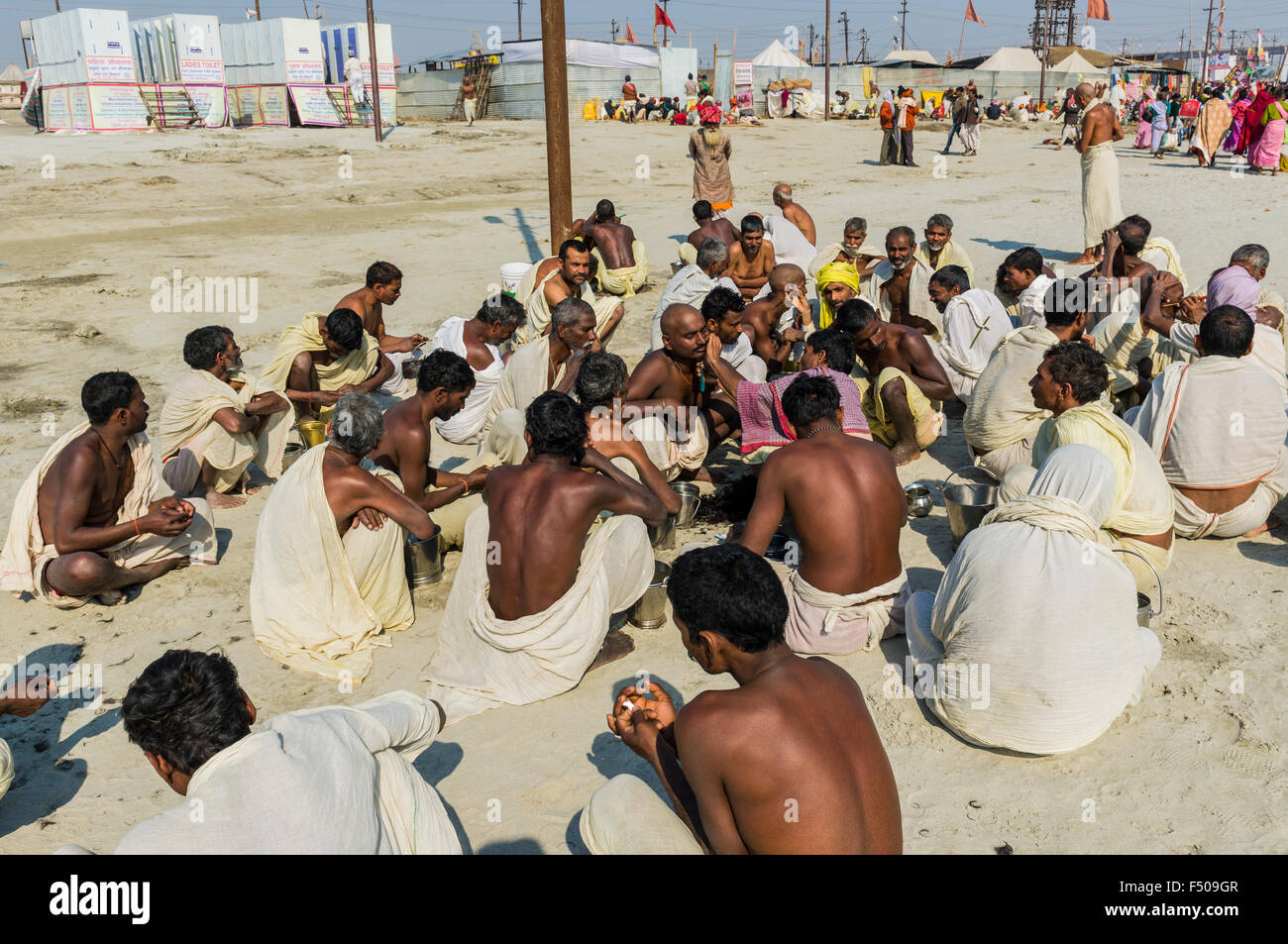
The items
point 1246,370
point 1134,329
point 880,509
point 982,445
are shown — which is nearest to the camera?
point 880,509

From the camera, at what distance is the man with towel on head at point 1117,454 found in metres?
4.71

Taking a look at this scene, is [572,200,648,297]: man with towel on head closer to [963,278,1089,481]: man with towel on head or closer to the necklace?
[963,278,1089,481]: man with towel on head

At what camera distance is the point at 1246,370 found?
5383mm

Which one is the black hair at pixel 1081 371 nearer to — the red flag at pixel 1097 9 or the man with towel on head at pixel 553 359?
the man with towel on head at pixel 553 359

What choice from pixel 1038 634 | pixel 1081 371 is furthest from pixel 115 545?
pixel 1081 371

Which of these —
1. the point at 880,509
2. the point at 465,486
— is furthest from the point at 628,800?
the point at 465,486

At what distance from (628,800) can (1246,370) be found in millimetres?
4333

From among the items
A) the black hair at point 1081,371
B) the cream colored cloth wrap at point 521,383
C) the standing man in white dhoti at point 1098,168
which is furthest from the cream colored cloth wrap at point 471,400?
the standing man in white dhoti at point 1098,168

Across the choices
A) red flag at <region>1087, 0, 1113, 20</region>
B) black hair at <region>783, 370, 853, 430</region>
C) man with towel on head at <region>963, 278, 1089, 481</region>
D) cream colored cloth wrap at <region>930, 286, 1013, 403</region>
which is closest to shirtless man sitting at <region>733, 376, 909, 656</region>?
black hair at <region>783, 370, 853, 430</region>

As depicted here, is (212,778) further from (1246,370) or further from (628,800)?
(1246,370)

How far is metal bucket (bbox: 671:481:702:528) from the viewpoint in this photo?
6.22m

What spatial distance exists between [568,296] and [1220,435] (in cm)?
548

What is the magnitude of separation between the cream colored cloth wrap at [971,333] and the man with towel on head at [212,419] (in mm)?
4958

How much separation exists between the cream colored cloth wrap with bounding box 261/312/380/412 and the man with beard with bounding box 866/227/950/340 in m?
4.37
